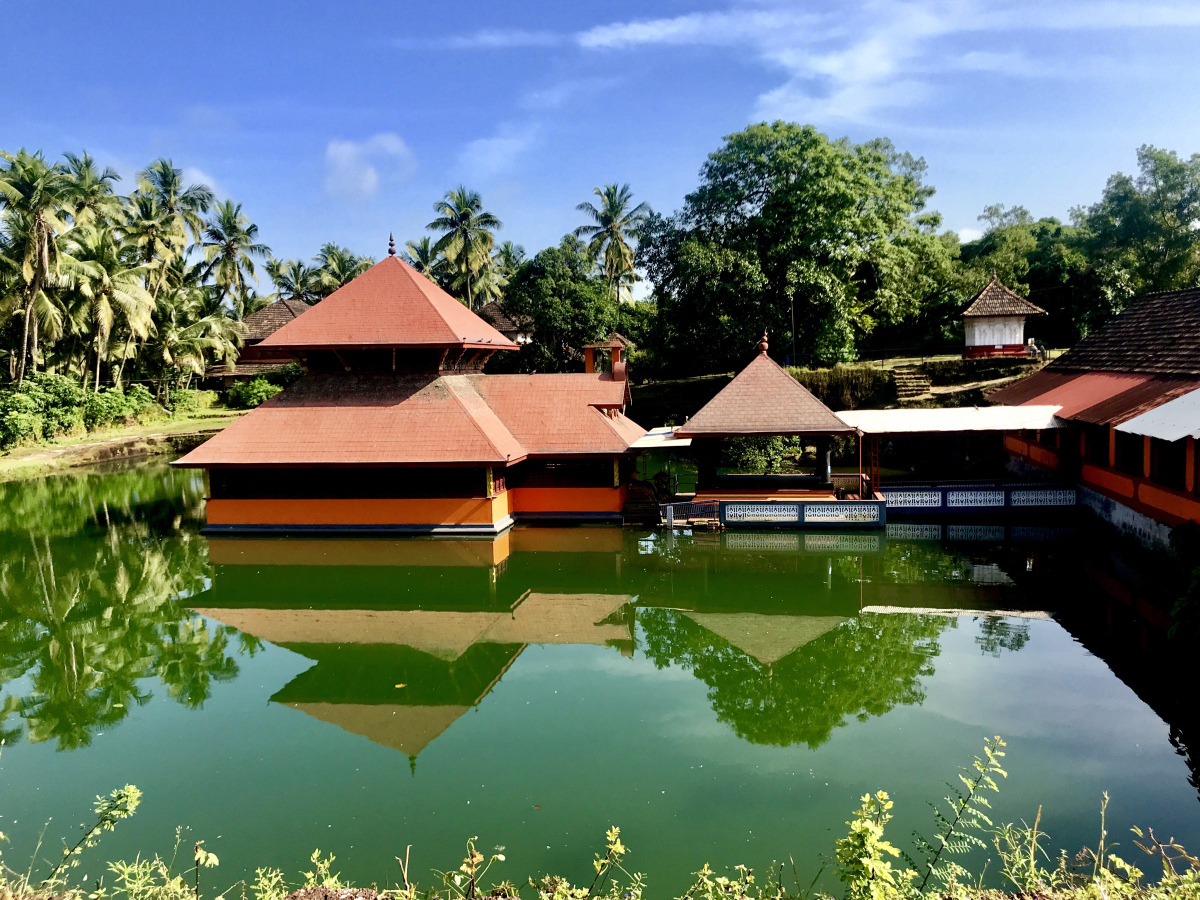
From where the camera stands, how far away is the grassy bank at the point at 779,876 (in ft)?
15.0

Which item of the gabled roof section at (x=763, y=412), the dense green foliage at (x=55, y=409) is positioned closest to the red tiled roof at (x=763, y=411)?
the gabled roof section at (x=763, y=412)

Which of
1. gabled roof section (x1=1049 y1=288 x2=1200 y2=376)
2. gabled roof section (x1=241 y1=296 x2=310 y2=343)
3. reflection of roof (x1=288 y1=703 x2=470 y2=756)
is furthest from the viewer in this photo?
gabled roof section (x1=241 y1=296 x2=310 y2=343)

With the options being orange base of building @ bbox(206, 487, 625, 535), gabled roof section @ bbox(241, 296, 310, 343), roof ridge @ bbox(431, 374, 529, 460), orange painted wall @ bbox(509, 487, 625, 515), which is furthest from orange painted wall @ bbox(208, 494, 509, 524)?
gabled roof section @ bbox(241, 296, 310, 343)

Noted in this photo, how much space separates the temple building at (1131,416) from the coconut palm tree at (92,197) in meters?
33.7

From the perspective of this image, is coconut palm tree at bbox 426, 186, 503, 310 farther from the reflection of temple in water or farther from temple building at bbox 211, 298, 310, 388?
the reflection of temple in water

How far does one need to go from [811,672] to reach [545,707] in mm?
3075

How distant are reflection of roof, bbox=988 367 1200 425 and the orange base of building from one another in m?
9.47

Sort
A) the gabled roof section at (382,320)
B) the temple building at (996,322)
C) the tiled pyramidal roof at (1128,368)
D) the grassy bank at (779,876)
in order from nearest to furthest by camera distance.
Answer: the grassy bank at (779,876), the tiled pyramidal roof at (1128,368), the gabled roof section at (382,320), the temple building at (996,322)

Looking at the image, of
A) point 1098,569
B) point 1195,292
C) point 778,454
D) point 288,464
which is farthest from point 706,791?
point 1195,292

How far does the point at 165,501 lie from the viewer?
21594mm

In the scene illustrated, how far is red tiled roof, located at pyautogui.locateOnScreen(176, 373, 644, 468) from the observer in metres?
16.2

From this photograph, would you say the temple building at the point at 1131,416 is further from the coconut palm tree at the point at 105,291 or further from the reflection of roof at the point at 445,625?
the coconut palm tree at the point at 105,291

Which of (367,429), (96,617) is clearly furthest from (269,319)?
(96,617)

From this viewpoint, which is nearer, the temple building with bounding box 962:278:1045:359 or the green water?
the green water
